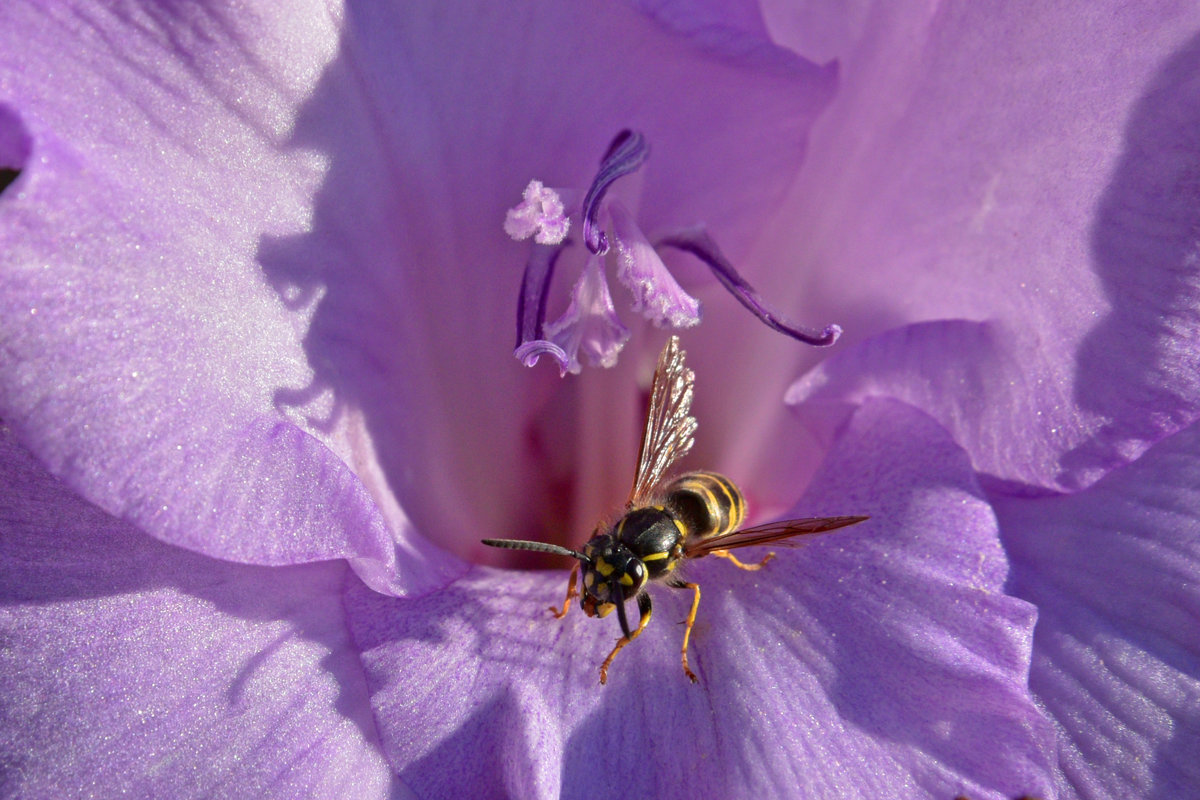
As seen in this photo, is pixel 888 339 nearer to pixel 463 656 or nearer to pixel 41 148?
pixel 463 656

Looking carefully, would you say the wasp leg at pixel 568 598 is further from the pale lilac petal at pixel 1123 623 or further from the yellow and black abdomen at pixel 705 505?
the pale lilac petal at pixel 1123 623

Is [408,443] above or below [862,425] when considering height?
below

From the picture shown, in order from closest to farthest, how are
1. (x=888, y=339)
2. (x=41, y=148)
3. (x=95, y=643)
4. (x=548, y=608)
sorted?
(x=41, y=148), (x=95, y=643), (x=548, y=608), (x=888, y=339)

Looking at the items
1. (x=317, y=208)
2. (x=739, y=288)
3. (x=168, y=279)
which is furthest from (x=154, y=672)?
(x=739, y=288)

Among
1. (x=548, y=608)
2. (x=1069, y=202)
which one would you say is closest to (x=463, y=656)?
(x=548, y=608)

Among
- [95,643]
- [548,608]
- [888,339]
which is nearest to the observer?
[95,643]

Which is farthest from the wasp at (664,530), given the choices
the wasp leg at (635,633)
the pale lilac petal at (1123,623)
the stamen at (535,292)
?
the pale lilac petal at (1123,623)
